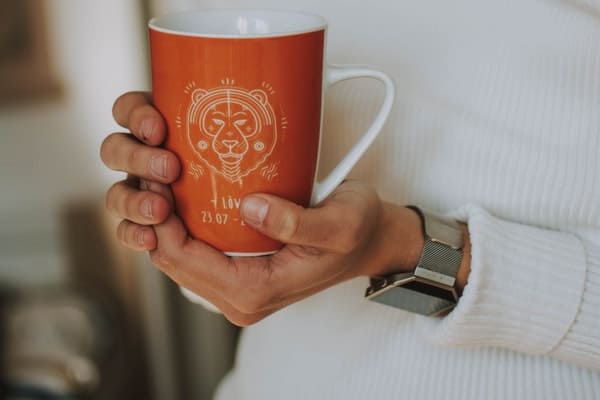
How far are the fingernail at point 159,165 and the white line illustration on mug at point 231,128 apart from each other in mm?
31

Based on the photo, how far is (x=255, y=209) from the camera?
0.49 meters

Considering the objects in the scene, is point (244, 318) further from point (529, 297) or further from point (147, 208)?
point (529, 297)

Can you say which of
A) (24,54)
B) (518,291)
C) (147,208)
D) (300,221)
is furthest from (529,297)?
(24,54)

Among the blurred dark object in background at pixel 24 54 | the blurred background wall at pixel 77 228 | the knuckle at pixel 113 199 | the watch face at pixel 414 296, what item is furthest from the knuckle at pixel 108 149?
the blurred dark object in background at pixel 24 54

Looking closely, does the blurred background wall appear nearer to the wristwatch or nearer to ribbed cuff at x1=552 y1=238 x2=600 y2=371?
the wristwatch

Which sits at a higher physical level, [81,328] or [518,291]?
[518,291]

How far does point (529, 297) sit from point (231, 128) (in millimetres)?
321

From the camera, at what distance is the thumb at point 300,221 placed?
491 millimetres

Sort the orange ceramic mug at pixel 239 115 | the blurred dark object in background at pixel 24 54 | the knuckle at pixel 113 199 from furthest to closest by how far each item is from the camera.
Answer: the blurred dark object in background at pixel 24 54
the knuckle at pixel 113 199
the orange ceramic mug at pixel 239 115

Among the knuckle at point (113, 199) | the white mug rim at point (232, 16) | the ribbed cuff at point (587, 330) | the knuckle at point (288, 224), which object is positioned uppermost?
the white mug rim at point (232, 16)

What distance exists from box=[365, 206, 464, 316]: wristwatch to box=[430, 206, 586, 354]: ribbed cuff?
0.05ft

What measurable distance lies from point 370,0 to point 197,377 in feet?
3.84

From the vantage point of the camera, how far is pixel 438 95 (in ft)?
2.21

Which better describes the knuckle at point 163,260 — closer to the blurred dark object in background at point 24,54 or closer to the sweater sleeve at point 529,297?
the sweater sleeve at point 529,297
